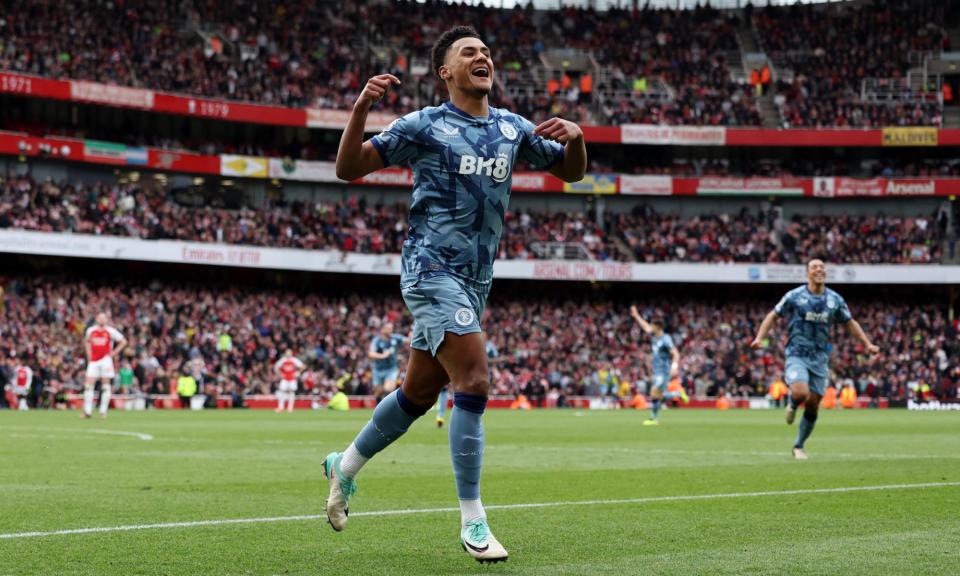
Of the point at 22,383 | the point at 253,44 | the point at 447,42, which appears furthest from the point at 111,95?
the point at 447,42

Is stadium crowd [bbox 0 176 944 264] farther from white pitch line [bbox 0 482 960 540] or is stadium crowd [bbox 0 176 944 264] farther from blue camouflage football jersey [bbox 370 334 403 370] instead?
white pitch line [bbox 0 482 960 540]

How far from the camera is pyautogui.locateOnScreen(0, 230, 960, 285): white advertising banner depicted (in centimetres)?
4700

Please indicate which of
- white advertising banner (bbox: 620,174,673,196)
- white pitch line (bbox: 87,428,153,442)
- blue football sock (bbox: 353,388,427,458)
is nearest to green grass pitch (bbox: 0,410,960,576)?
blue football sock (bbox: 353,388,427,458)

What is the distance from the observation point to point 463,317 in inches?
264

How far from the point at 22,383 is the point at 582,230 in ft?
95.7

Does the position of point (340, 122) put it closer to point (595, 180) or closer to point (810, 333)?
point (595, 180)

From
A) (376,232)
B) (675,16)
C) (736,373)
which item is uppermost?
(675,16)

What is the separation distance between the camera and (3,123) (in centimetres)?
4994

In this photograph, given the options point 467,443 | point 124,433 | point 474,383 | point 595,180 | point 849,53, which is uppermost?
point 849,53

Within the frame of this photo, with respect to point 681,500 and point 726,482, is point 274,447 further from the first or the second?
point 681,500

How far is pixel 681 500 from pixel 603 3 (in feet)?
199

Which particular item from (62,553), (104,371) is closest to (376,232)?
(104,371)

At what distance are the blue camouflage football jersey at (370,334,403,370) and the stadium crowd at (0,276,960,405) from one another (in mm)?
14628

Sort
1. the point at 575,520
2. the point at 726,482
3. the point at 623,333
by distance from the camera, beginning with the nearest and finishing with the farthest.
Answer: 1. the point at 575,520
2. the point at 726,482
3. the point at 623,333
